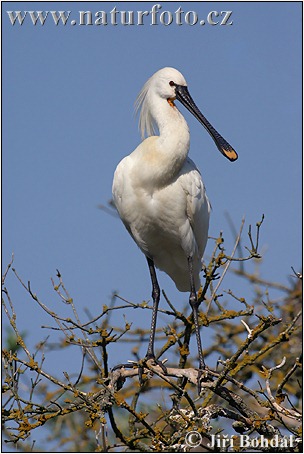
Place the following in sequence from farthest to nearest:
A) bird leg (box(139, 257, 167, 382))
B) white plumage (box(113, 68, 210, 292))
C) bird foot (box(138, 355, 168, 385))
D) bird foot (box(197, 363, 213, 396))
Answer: bird leg (box(139, 257, 167, 382)) → white plumage (box(113, 68, 210, 292)) → bird foot (box(197, 363, 213, 396)) → bird foot (box(138, 355, 168, 385))

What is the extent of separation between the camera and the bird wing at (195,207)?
251 inches

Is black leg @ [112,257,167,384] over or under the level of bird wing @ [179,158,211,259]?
under

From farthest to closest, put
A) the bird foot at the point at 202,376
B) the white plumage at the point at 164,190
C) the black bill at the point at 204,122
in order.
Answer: the black bill at the point at 204,122 < the white plumage at the point at 164,190 < the bird foot at the point at 202,376

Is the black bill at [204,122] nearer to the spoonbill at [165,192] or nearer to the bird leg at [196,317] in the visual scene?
the spoonbill at [165,192]

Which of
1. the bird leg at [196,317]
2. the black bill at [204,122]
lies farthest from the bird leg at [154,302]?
the black bill at [204,122]

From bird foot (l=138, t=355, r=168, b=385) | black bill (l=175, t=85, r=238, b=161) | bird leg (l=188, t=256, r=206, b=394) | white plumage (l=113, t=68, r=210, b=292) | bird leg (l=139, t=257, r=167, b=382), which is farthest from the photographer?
black bill (l=175, t=85, r=238, b=161)

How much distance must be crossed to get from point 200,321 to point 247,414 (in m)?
1.00

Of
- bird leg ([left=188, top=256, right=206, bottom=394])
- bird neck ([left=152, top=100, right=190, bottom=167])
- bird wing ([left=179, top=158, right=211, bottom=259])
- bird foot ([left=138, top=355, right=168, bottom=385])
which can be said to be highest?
bird neck ([left=152, top=100, right=190, bottom=167])

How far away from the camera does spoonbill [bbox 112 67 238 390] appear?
6309 millimetres

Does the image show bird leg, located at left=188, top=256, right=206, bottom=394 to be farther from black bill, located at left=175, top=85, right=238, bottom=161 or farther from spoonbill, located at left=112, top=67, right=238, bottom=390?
black bill, located at left=175, top=85, right=238, bottom=161

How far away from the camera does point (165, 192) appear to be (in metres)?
6.32

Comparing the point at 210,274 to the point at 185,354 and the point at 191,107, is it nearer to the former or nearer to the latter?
the point at 185,354

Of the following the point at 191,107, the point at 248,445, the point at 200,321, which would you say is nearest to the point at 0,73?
the point at 191,107

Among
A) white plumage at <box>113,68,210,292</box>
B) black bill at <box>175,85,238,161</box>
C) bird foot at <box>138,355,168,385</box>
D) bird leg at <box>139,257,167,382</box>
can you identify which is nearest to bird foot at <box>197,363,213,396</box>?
bird foot at <box>138,355,168,385</box>
